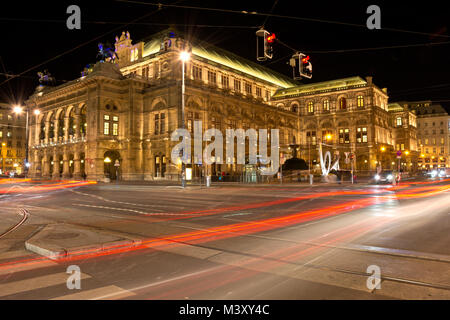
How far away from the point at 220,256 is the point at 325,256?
2.16 m

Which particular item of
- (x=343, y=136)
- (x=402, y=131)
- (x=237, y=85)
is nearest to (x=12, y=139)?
(x=237, y=85)

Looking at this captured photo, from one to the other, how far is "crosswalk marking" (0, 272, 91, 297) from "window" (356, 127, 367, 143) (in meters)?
74.2

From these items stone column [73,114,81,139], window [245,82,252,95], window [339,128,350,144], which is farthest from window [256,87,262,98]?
stone column [73,114,81,139]

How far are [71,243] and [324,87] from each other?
3087 inches

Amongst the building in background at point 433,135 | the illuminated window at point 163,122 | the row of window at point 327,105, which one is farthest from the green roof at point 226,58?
the building in background at point 433,135

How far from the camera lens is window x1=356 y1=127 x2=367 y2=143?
71.4 metres

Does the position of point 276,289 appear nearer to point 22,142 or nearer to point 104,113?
point 104,113

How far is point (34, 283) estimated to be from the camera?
5.06m

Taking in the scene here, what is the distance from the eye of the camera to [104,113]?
50.6 m

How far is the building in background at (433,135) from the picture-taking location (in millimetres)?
110750

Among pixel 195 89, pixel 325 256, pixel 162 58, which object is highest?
pixel 162 58

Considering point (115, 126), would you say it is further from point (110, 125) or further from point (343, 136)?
point (343, 136)

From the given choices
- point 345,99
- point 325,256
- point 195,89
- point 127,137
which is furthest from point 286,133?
point 325,256
